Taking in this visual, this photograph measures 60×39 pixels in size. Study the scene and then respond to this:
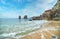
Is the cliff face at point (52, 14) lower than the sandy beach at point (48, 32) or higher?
higher

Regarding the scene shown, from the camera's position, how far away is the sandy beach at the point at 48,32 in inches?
96.8

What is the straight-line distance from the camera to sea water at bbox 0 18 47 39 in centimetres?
236

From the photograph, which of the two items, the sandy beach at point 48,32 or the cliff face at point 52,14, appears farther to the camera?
the cliff face at point 52,14

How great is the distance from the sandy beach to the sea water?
0.30 feet

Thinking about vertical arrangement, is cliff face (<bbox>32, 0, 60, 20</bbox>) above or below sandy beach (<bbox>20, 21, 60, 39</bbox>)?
above

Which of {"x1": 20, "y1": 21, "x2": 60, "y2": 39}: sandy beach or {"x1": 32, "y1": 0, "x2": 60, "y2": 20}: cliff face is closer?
{"x1": 20, "y1": 21, "x2": 60, "y2": 39}: sandy beach

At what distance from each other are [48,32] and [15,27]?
0.62 m

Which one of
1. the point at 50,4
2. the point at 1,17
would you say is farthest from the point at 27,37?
the point at 50,4

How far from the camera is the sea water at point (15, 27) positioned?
2.36 m

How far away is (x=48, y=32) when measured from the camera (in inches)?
99.4

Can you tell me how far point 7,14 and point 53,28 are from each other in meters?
0.90

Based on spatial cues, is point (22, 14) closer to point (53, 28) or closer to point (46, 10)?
point (46, 10)

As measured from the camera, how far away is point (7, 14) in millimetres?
2428

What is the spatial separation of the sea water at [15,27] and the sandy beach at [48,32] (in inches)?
3.6
